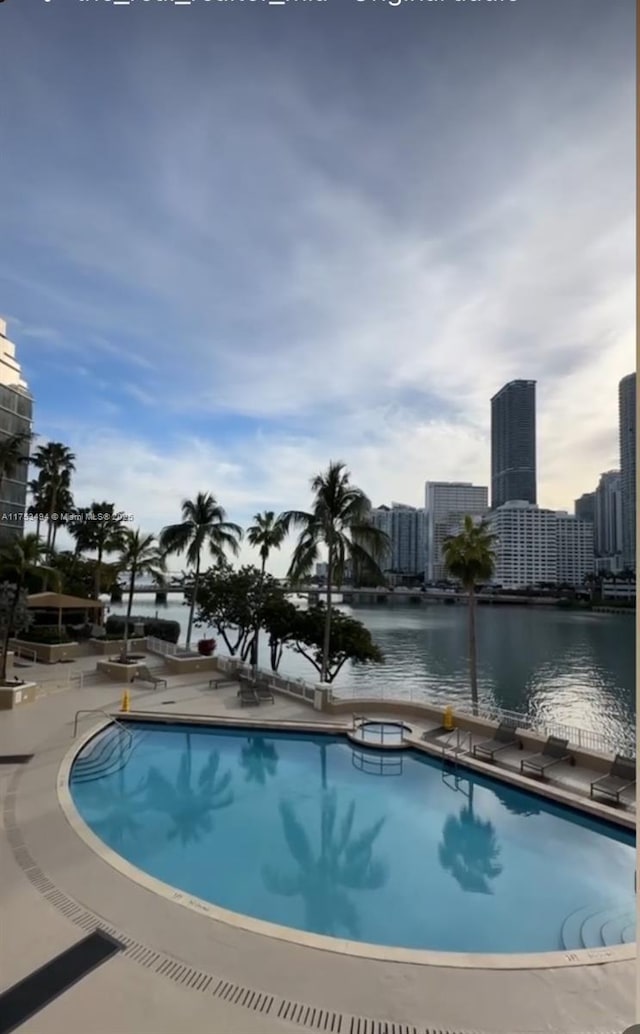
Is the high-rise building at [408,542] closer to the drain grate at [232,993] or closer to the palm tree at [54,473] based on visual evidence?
the palm tree at [54,473]

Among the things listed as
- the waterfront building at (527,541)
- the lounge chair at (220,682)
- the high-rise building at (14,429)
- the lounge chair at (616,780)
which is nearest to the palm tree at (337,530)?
the lounge chair at (220,682)

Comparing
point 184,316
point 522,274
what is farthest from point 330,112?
point 184,316

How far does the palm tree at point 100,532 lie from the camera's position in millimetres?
27625

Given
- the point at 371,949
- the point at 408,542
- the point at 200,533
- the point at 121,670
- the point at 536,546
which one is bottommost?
the point at 371,949

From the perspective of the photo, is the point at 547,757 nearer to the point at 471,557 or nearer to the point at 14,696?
the point at 471,557

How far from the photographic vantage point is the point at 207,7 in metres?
2.75

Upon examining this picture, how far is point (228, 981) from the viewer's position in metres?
4.67

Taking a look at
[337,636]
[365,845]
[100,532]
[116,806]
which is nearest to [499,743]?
[365,845]

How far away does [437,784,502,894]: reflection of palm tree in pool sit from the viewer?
7.52 metres

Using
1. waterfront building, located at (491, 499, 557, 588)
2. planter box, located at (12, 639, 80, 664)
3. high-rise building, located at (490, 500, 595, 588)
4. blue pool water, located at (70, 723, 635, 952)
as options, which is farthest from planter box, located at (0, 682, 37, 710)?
waterfront building, located at (491, 499, 557, 588)

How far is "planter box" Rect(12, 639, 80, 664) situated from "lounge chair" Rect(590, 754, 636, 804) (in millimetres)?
17438

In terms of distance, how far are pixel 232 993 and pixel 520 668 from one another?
3466cm

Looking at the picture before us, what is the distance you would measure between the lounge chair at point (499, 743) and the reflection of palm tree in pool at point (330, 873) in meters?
3.14

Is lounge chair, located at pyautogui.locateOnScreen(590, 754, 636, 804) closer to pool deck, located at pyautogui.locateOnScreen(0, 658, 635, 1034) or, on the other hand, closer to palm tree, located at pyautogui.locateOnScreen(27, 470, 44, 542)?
pool deck, located at pyautogui.locateOnScreen(0, 658, 635, 1034)
